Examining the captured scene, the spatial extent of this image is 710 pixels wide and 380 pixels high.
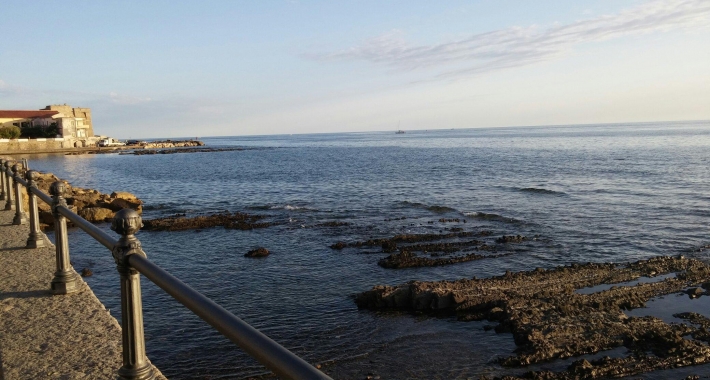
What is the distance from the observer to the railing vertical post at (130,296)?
2836 mm

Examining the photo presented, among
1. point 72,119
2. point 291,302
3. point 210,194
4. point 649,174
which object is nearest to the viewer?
point 291,302

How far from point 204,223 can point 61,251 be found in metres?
18.0

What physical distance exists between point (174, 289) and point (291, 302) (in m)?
10.8

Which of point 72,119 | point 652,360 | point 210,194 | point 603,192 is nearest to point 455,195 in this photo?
point 603,192

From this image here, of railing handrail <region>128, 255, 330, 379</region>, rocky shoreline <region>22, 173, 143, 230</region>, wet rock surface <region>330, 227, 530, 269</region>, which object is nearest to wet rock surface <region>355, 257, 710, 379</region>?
wet rock surface <region>330, 227, 530, 269</region>

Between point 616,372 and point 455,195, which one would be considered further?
point 455,195

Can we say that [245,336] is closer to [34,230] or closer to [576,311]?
[34,230]

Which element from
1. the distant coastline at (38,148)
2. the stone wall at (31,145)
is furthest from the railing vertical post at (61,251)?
the stone wall at (31,145)

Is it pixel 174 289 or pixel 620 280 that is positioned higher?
pixel 174 289

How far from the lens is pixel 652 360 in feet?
29.5

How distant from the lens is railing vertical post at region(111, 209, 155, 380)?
9.30ft

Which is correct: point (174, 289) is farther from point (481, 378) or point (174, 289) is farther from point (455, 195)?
point (455, 195)

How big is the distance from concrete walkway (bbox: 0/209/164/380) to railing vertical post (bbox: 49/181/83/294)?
0.33 ft

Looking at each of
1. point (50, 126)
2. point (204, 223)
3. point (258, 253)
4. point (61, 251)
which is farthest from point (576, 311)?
point (50, 126)
